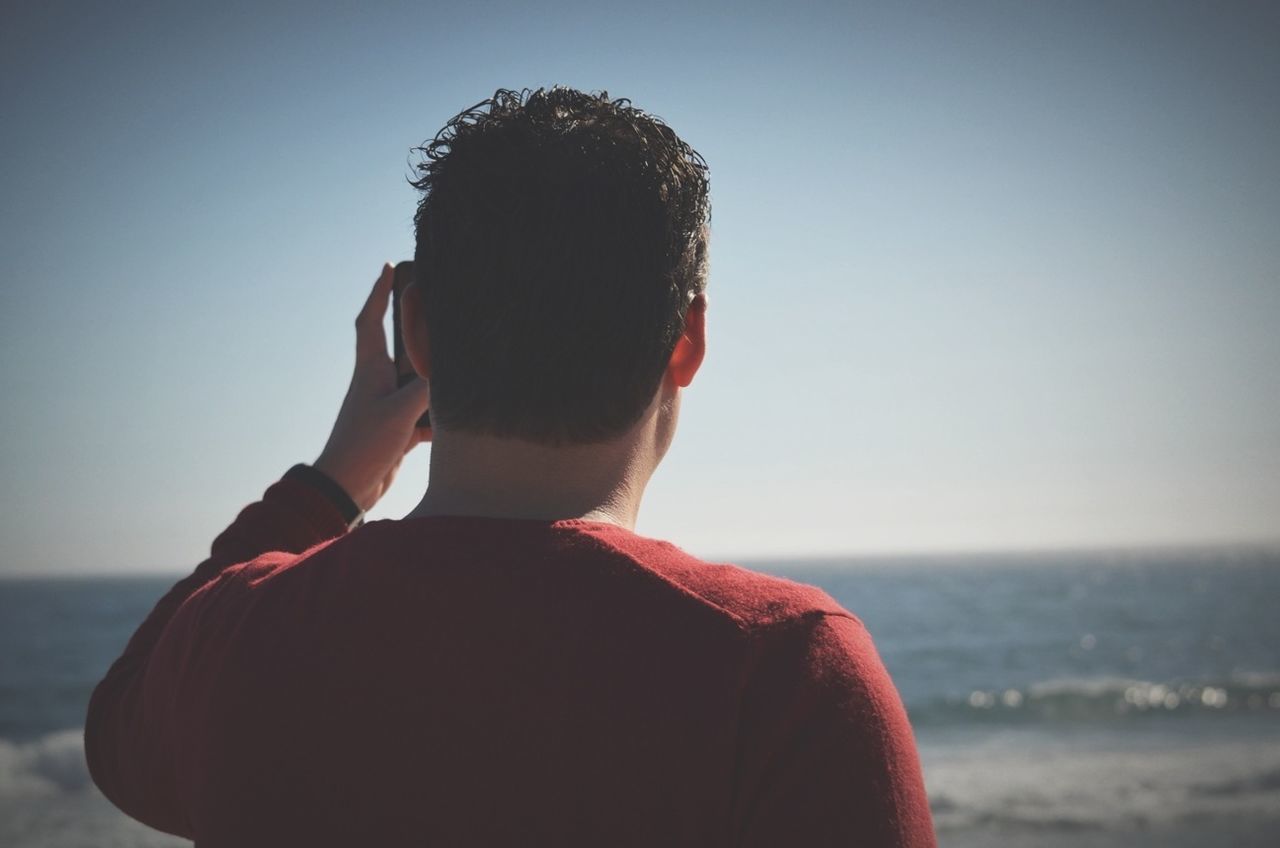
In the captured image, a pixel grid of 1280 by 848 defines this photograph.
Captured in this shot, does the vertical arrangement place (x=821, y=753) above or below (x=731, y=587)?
below

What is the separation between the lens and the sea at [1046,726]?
10.4m

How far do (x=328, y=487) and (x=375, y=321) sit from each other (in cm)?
31

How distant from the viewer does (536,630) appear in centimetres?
85

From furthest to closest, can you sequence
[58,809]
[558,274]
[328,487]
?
[58,809] < [328,487] < [558,274]

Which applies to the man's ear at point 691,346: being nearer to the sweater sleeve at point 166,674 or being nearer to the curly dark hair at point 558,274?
the curly dark hair at point 558,274

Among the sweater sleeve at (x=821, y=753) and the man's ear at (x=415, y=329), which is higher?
the man's ear at (x=415, y=329)

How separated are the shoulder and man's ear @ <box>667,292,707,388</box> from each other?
0.25m

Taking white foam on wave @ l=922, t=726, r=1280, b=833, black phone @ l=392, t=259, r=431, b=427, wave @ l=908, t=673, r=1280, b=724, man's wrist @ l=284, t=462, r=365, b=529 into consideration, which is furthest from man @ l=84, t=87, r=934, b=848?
wave @ l=908, t=673, r=1280, b=724

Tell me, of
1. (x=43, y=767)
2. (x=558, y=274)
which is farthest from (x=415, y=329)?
(x=43, y=767)

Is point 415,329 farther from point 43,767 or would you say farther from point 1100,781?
point 43,767

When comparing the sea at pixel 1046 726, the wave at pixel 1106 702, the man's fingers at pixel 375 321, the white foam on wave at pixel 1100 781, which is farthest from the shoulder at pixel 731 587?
the wave at pixel 1106 702

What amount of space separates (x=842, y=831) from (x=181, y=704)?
2.43 ft

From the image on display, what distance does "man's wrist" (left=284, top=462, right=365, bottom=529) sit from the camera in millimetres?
1312

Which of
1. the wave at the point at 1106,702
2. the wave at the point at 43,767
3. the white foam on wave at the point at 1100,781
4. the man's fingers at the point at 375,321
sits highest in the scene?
the man's fingers at the point at 375,321
